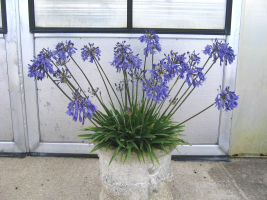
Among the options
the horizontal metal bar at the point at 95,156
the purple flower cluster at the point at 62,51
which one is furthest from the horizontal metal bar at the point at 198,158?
the purple flower cluster at the point at 62,51

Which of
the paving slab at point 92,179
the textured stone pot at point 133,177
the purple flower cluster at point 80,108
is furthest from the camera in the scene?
the paving slab at point 92,179

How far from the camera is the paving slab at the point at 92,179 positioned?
2.57 m

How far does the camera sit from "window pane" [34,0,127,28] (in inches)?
120

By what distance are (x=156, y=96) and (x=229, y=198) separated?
150 cm

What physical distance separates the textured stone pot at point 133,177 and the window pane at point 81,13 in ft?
5.56

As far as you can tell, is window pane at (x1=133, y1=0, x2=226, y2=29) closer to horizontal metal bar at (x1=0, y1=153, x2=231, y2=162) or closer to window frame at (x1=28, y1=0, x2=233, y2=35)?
window frame at (x1=28, y1=0, x2=233, y2=35)

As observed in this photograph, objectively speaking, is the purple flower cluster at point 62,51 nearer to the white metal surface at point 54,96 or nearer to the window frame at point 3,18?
the white metal surface at point 54,96

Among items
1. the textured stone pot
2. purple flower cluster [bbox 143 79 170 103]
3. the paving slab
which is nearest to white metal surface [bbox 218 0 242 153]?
the paving slab

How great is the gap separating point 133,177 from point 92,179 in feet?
2.97

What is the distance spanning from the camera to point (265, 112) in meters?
3.24

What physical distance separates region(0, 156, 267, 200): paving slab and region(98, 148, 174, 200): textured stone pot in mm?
450

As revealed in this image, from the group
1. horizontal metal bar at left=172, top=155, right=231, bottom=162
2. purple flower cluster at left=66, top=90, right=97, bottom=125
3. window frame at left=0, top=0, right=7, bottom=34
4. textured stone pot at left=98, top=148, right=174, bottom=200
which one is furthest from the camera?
horizontal metal bar at left=172, top=155, right=231, bottom=162

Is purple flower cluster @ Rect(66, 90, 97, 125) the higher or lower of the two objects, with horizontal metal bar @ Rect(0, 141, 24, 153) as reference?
higher

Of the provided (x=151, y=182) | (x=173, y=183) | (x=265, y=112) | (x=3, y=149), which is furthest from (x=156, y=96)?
(x=3, y=149)
